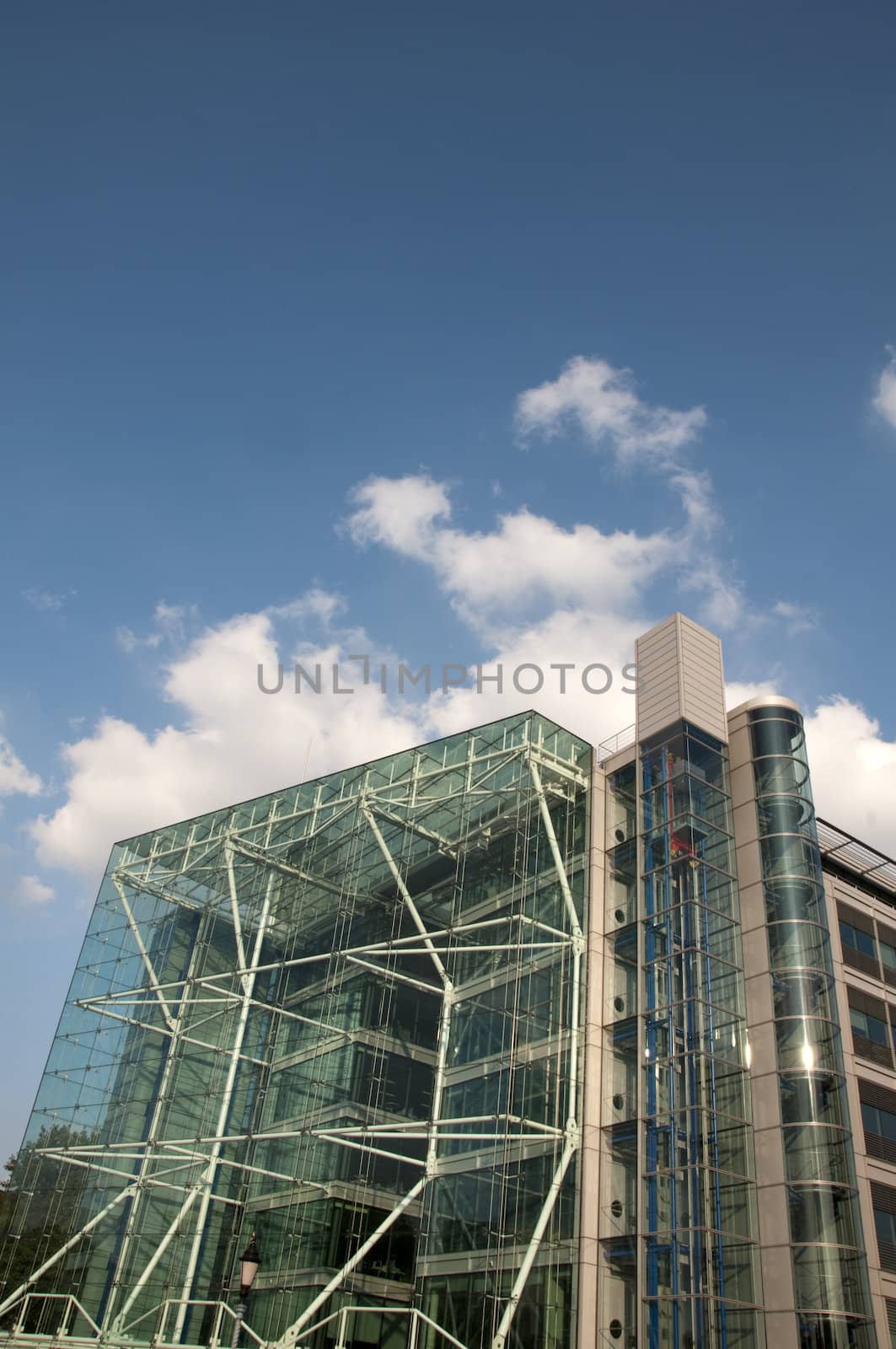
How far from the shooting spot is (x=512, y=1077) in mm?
29844

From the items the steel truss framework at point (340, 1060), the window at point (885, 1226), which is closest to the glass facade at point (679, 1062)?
the steel truss framework at point (340, 1060)

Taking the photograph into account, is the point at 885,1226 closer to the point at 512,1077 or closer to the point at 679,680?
the point at 512,1077

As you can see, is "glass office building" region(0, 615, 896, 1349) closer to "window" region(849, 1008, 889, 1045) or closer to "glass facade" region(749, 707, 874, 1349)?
"glass facade" region(749, 707, 874, 1349)

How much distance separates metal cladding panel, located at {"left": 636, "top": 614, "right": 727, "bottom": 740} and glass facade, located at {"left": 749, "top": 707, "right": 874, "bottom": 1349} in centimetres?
142

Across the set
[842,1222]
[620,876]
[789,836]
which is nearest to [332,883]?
[620,876]

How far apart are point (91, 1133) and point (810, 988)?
26945mm

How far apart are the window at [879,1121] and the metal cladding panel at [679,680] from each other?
453 inches

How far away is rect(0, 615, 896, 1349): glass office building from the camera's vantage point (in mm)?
27141

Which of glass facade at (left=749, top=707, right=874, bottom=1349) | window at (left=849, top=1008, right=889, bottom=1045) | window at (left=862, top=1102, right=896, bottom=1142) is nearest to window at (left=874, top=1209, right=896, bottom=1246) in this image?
window at (left=862, top=1102, right=896, bottom=1142)

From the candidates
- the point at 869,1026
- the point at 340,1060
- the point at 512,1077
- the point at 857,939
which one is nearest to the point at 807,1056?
the point at 869,1026

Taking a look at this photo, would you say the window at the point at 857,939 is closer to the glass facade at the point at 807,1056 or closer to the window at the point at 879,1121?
the glass facade at the point at 807,1056

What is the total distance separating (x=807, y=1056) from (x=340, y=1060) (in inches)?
559

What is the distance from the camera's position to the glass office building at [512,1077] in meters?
27.1

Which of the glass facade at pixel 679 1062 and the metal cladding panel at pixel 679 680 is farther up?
the metal cladding panel at pixel 679 680
